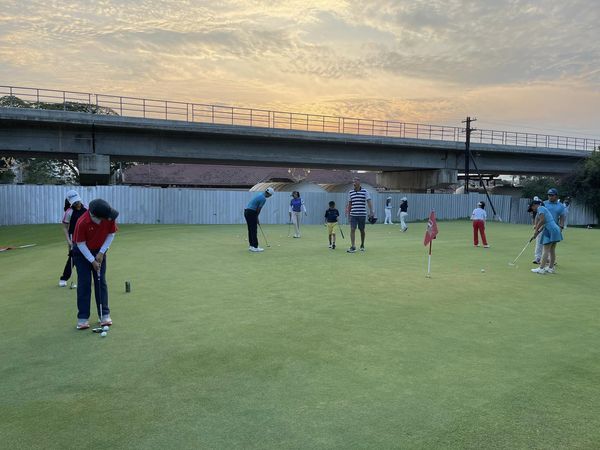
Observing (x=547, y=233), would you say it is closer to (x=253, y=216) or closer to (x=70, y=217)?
(x=253, y=216)

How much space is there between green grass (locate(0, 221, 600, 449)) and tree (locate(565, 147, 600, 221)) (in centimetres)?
3459

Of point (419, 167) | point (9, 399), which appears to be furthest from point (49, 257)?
point (419, 167)

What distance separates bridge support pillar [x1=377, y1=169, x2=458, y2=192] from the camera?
4059cm

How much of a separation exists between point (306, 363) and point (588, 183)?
42223 mm

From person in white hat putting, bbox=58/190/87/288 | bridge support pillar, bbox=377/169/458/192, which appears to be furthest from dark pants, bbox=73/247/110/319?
bridge support pillar, bbox=377/169/458/192

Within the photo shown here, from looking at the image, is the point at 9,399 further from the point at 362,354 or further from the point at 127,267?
the point at 127,267

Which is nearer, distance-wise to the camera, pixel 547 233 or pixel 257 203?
pixel 547 233

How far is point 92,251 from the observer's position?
615 centimetres

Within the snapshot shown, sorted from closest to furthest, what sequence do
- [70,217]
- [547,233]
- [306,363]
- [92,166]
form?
[306,363] → [70,217] → [547,233] → [92,166]

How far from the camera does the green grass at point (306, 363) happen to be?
3.54m

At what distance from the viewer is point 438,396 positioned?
13.5 feet

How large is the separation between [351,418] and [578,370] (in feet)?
8.54

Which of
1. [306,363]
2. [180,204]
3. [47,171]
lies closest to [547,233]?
[306,363]

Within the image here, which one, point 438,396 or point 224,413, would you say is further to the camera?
point 438,396
